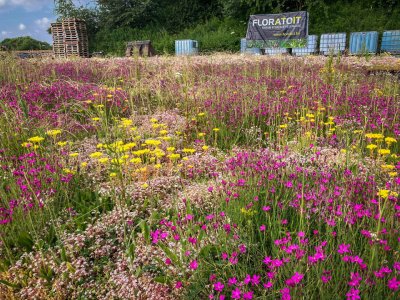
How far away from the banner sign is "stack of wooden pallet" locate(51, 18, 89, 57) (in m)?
10.6

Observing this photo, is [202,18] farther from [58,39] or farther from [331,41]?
[331,41]

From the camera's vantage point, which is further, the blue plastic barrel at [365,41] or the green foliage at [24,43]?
the green foliage at [24,43]

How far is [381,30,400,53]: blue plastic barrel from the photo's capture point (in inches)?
653

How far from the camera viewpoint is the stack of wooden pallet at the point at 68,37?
2055 centimetres

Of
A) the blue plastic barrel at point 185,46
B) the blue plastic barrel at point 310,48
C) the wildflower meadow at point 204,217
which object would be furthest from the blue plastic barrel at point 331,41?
the wildflower meadow at point 204,217

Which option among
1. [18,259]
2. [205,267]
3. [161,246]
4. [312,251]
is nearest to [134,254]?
[161,246]

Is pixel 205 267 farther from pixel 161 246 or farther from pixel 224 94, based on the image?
pixel 224 94

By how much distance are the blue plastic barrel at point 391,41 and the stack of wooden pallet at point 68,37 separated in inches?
667

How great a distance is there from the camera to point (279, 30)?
53.3 ft

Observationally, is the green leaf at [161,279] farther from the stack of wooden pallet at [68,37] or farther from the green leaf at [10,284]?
the stack of wooden pallet at [68,37]

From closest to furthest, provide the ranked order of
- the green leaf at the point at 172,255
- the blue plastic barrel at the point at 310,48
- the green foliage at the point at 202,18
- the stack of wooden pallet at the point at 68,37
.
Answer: the green leaf at the point at 172,255, the blue plastic barrel at the point at 310,48, the stack of wooden pallet at the point at 68,37, the green foliage at the point at 202,18

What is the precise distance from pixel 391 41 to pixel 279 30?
5705 millimetres

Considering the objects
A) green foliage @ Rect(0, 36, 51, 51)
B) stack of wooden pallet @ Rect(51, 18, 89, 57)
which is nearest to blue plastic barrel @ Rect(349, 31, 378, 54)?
stack of wooden pallet @ Rect(51, 18, 89, 57)

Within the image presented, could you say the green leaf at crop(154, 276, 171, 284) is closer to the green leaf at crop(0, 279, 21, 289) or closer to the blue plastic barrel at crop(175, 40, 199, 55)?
the green leaf at crop(0, 279, 21, 289)
